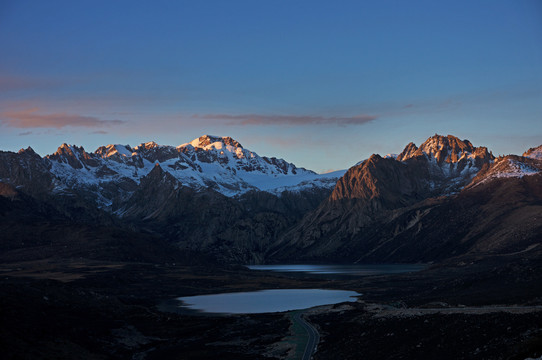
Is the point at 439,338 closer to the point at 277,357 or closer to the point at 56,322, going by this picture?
the point at 277,357

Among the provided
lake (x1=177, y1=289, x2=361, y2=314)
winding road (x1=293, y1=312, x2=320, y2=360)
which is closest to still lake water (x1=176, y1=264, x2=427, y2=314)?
lake (x1=177, y1=289, x2=361, y2=314)

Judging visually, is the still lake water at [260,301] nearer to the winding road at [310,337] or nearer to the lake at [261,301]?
the lake at [261,301]

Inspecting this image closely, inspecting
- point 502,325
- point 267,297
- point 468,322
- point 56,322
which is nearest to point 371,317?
point 468,322

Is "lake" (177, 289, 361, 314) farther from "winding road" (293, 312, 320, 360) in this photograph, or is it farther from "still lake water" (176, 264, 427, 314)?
"winding road" (293, 312, 320, 360)

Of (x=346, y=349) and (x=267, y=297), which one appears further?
(x=267, y=297)

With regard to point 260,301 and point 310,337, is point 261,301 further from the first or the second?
point 310,337

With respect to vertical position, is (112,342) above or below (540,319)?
below
